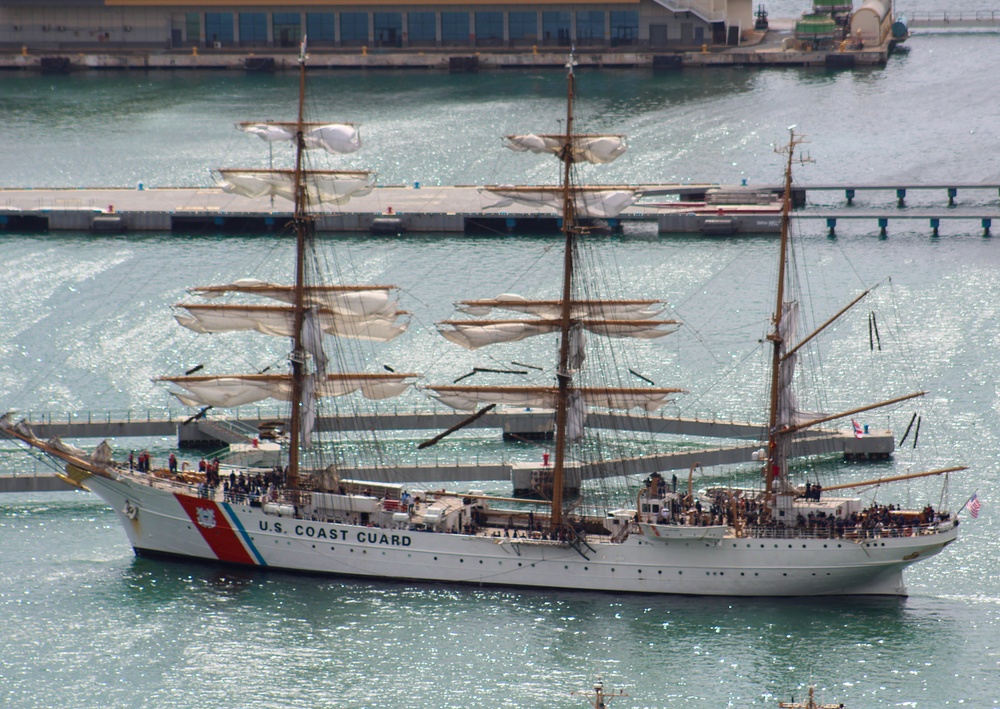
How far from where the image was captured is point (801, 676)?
51656 millimetres

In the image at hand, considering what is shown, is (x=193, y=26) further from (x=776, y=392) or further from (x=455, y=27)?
(x=776, y=392)

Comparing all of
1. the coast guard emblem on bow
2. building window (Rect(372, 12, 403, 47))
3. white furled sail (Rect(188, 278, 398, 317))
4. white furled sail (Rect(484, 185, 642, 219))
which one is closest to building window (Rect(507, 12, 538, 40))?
building window (Rect(372, 12, 403, 47))

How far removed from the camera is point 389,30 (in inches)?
6181

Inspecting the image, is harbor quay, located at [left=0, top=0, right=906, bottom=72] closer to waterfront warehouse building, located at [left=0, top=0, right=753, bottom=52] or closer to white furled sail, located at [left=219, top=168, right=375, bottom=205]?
waterfront warehouse building, located at [left=0, top=0, right=753, bottom=52]

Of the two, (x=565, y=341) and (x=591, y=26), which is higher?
(x=591, y=26)

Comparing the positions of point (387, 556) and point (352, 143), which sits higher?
point (352, 143)

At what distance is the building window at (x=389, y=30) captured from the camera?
156625mm

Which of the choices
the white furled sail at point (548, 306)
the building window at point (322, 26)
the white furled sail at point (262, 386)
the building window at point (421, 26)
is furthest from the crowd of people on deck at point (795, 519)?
the building window at point (322, 26)

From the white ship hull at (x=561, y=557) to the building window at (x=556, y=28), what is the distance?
102 m

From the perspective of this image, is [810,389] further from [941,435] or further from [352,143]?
[352,143]

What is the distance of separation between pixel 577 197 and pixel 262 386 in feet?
40.5

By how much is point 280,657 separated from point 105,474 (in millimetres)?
11182

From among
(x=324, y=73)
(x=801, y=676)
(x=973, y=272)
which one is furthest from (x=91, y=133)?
(x=801, y=676)

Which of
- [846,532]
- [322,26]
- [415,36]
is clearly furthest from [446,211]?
[322,26]
